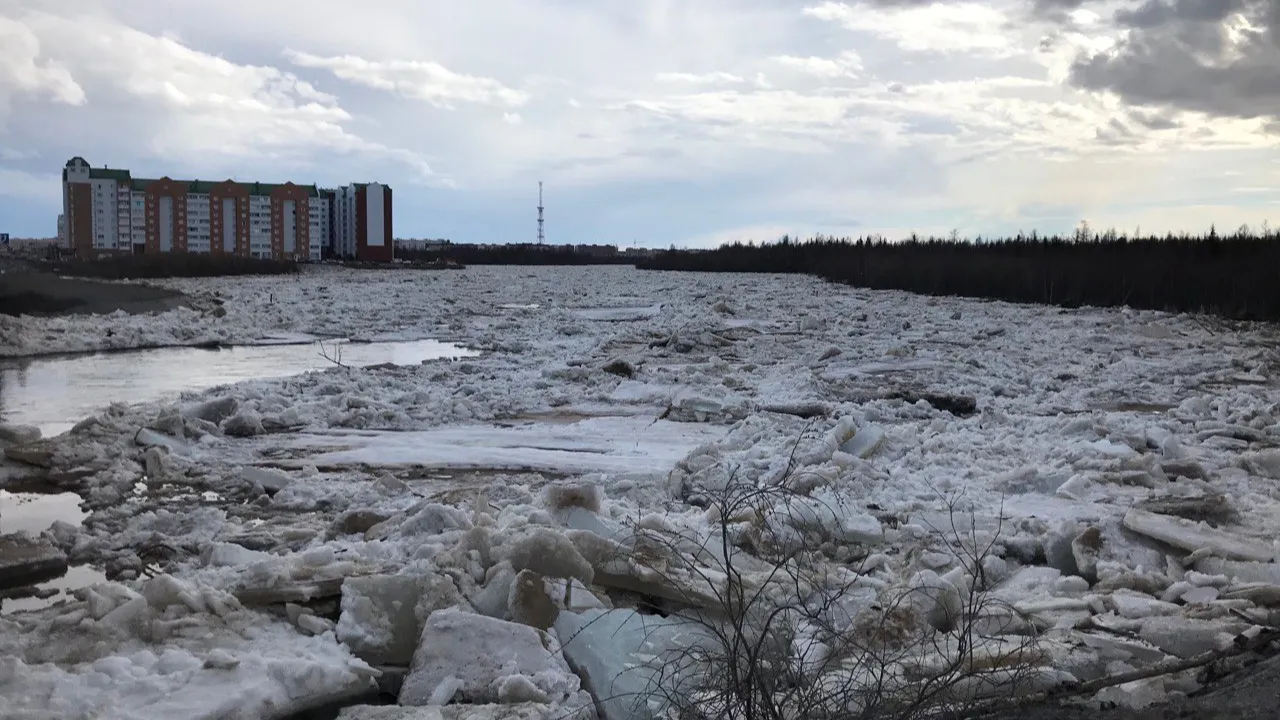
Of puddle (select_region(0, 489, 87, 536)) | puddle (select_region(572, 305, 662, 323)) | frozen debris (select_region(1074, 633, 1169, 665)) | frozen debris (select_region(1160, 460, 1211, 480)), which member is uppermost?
puddle (select_region(572, 305, 662, 323))

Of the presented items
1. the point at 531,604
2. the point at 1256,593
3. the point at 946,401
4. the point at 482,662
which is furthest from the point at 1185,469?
the point at 482,662

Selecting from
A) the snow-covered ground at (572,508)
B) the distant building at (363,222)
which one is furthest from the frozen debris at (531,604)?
the distant building at (363,222)

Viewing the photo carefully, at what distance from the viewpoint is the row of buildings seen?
7562 centimetres

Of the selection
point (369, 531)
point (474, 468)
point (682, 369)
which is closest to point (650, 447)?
point (474, 468)

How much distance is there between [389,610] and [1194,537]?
3767 mm

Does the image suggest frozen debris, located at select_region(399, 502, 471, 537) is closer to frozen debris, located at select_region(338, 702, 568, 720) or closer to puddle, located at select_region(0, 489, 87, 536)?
frozen debris, located at select_region(338, 702, 568, 720)

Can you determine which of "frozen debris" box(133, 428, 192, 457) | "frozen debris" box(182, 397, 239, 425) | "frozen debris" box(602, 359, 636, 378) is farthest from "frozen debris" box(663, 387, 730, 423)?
"frozen debris" box(133, 428, 192, 457)

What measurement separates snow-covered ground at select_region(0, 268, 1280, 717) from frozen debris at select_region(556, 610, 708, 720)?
0.02 meters

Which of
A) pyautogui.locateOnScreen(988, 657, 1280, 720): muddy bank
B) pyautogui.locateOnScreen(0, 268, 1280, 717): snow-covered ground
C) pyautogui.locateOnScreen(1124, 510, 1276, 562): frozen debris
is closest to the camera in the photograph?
pyautogui.locateOnScreen(988, 657, 1280, 720): muddy bank

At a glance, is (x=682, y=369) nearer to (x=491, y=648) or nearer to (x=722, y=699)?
(x=491, y=648)

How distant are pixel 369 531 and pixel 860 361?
27.6 ft

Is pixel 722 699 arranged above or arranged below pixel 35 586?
above

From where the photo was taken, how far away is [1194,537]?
15.3ft

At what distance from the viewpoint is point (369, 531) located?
4852mm
